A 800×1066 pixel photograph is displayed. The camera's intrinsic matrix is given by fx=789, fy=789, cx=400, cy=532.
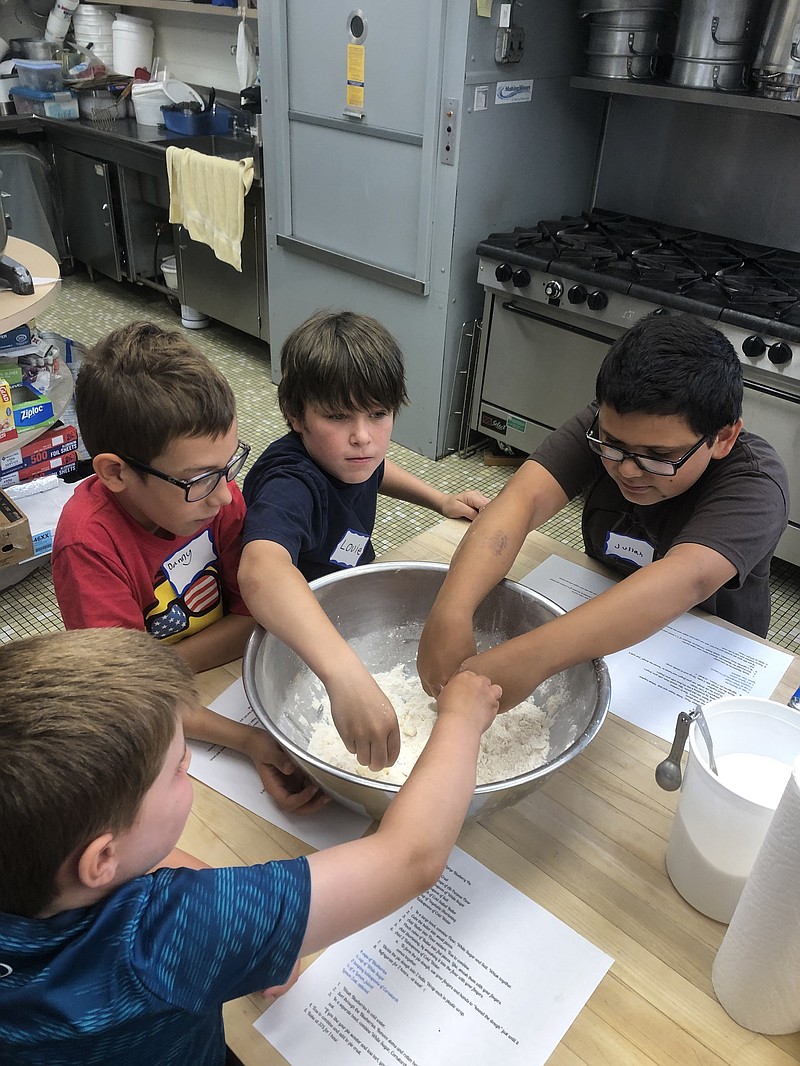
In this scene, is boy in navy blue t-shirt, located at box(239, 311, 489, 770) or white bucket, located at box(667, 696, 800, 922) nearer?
white bucket, located at box(667, 696, 800, 922)

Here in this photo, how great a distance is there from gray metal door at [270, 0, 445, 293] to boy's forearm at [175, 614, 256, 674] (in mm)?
1810

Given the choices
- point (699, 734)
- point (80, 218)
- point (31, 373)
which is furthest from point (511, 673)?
point (80, 218)

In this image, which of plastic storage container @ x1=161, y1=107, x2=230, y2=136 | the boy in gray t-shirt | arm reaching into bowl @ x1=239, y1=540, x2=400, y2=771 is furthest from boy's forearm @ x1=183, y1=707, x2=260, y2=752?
plastic storage container @ x1=161, y1=107, x2=230, y2=136

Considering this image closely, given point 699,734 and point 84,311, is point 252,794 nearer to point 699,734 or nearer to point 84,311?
point 699,734

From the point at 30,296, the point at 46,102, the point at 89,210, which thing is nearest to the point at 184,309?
the point at 89,210

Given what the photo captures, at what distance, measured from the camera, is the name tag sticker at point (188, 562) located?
105 cm

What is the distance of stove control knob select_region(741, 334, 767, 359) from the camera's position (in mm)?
1992

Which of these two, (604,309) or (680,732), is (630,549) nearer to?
(680,732)

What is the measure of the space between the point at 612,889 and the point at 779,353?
5.30ft

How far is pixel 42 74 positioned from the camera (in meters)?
3.97

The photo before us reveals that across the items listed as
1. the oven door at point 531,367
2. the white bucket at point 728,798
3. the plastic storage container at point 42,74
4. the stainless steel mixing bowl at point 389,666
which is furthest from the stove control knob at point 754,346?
the plastic storage container at point 42,74

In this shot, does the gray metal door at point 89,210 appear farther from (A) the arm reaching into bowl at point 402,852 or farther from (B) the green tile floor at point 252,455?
(A) the arm reaching into bowl at point 402,852

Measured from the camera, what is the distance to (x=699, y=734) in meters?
0.71

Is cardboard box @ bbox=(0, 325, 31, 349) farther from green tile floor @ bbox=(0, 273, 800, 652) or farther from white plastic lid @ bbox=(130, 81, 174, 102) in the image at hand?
white plastic lid @ bbox=(130, 81, 174, 102)
